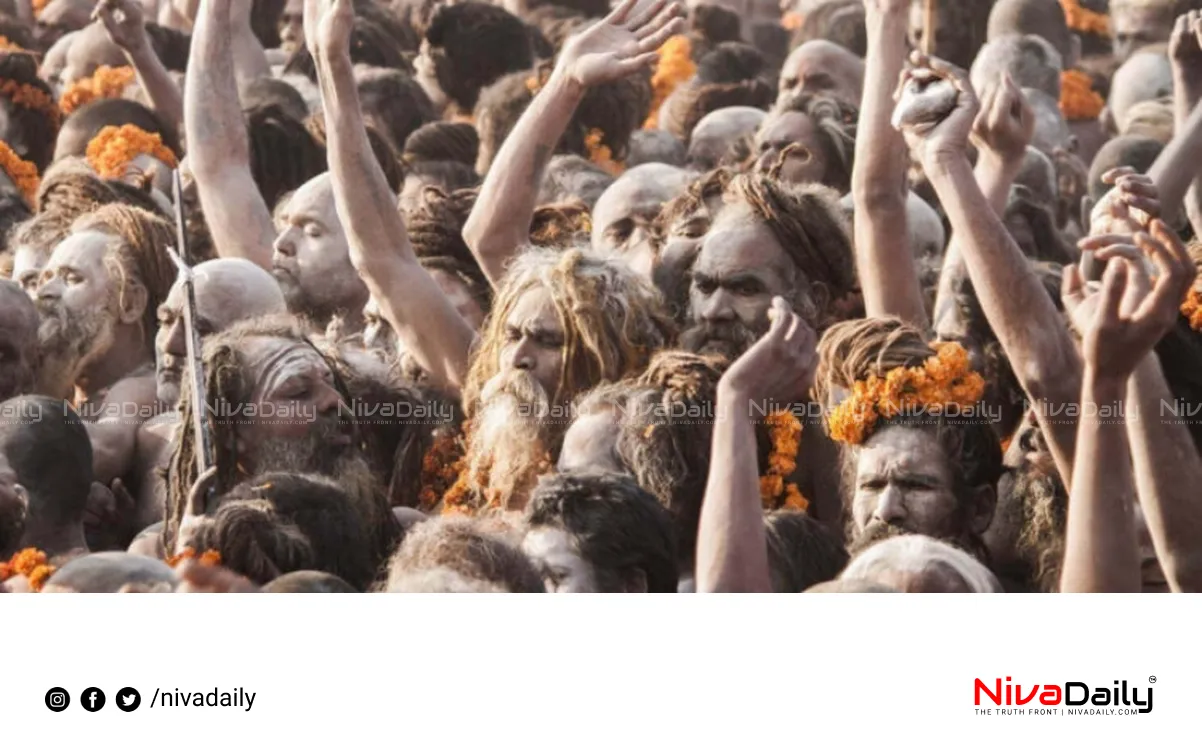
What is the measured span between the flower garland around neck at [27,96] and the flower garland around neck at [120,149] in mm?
581

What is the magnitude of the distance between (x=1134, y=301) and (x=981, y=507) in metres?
0.85

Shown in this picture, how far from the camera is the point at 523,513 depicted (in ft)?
32.1

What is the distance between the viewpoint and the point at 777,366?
963cm

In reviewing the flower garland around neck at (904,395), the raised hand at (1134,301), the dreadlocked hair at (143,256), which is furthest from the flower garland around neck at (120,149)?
the raised hand at (1134,301)

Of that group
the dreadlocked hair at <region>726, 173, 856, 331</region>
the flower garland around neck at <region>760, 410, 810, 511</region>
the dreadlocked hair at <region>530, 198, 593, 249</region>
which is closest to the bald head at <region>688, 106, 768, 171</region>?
the dreadlocked hair at <region>530, 198, 593, 249</region>

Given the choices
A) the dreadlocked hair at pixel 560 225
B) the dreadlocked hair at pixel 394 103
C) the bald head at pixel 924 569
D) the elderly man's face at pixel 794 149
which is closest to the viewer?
the bald head at pixel 924 569

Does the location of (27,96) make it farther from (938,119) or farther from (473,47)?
(938,119)

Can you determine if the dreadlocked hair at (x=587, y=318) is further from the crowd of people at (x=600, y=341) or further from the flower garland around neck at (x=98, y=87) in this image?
the flower garland around neck at (x=98, y=87)

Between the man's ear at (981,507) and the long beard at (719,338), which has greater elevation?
the long beard at (719,338)

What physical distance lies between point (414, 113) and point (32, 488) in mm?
3432

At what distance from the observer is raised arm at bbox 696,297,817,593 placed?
9477mm

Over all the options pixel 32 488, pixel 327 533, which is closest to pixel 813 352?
pixel 327 533
